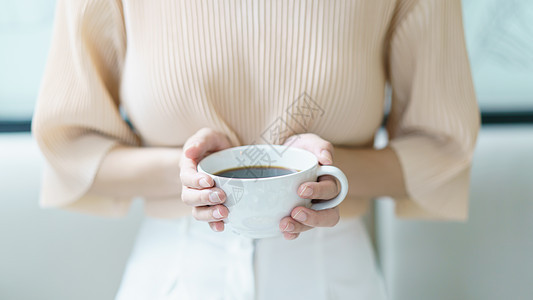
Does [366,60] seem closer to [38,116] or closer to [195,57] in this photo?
[195,57]

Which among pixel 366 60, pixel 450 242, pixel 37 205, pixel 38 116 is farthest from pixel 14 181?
pixel 450 242

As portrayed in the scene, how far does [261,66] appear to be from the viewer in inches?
24.5

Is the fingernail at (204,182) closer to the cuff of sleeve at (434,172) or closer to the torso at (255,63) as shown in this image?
the torso at (255,63)

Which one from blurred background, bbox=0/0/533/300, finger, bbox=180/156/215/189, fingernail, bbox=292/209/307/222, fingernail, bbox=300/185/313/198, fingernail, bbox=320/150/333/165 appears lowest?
blurred background, bbox=0/0/533/300

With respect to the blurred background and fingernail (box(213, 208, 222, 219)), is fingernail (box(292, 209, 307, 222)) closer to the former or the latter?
fingernail (box(213, 208, 222, 219))

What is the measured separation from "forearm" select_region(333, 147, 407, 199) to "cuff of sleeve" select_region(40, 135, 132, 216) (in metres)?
0.34

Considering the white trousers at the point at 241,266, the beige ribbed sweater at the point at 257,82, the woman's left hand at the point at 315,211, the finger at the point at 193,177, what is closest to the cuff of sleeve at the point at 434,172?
the beige ribbed sweater at the point at 257,82

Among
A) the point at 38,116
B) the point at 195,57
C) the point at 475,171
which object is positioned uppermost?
the point at 195,57

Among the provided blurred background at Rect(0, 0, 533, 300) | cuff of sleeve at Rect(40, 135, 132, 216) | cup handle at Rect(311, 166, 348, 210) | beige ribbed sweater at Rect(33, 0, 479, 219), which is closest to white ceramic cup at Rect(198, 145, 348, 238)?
cup handle at Rect(311, 166, 348, 210)

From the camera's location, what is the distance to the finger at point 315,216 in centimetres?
46

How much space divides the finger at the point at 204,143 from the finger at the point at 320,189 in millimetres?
137

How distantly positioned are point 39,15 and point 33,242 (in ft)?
1.45

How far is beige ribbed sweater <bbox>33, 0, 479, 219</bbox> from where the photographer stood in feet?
2.03

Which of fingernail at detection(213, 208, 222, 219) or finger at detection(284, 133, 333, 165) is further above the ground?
finger at detection(284, 133, 333, 165)
